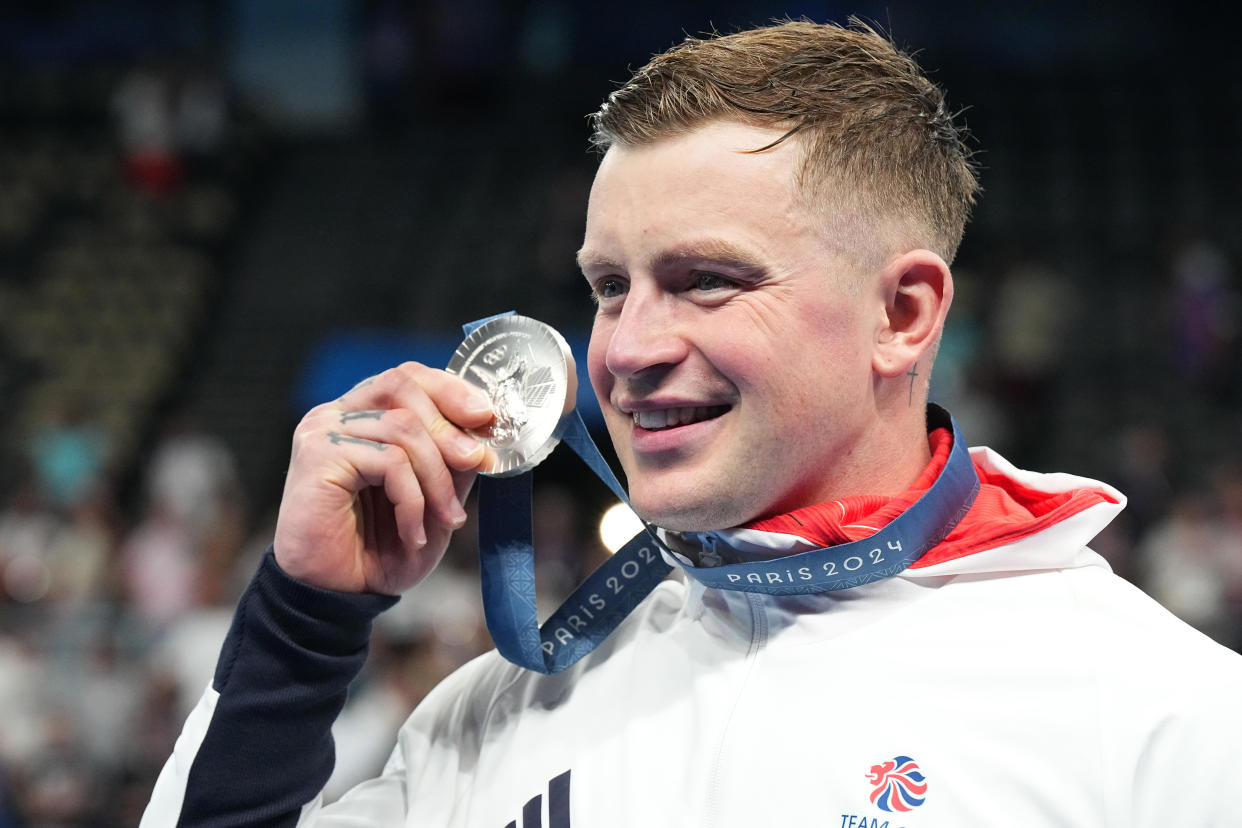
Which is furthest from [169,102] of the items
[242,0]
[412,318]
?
[412,318]

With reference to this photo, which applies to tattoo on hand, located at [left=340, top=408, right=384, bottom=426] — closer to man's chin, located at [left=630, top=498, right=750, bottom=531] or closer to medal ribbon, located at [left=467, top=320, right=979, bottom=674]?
medal ribbon, located at [left=467, top=320, right=979, bottom=674]

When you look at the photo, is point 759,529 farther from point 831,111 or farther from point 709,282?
point 831,111

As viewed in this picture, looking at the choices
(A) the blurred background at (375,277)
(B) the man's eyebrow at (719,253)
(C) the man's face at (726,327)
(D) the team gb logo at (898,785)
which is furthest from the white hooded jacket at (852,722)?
(A) the blurred background at (375,277)

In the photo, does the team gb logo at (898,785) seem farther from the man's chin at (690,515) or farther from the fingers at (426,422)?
the fingers at (426,422)

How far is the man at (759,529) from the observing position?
162 cm

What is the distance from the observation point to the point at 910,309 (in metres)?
1.83

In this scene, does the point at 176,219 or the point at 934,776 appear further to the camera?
the point at 176,219

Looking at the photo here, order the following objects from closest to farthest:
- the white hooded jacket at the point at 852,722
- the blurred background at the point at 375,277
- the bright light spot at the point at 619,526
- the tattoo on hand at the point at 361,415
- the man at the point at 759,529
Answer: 1. the white hooded jacket at the point at 852,722
2. the man at the point at 759,529
3. the tattoo on hand at the point at 361,415
4. the bright light spot at the point at 619,526
5. the blurred background at the point at 375,277

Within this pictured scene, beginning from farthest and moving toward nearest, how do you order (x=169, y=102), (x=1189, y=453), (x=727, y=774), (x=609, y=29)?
(x=609, y=29), (x=169, y=102), (x=1189, y=453), (x=727, y=774)

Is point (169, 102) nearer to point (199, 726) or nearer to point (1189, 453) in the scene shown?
point (1189, 453)

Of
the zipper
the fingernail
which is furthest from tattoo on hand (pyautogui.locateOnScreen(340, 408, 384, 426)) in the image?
the zipper

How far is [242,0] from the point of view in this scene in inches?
545

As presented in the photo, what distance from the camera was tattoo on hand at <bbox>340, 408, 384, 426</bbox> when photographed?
1.83 m

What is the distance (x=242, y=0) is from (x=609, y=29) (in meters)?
3.94
